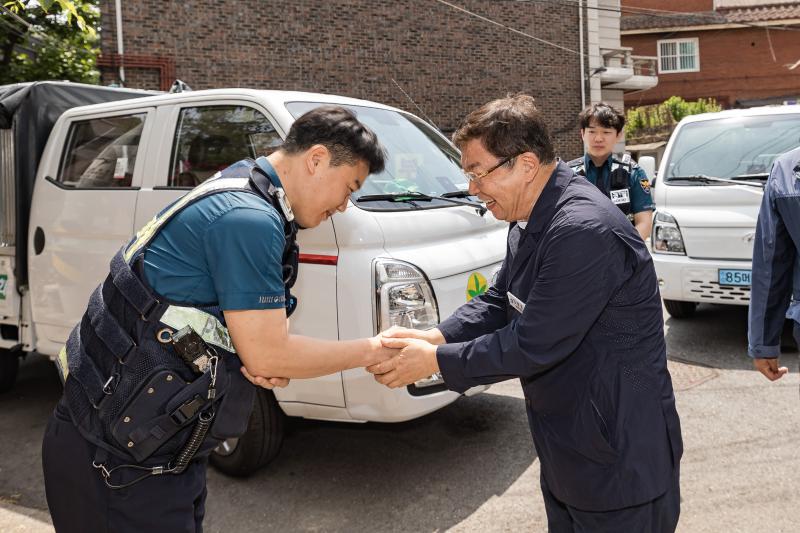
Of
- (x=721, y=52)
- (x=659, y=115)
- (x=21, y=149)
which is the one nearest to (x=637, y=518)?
(x=21, y=149)

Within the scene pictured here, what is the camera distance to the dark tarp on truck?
505 cm

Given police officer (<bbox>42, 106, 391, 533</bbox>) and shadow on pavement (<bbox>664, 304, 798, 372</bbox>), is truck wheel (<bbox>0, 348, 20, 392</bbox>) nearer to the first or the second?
police officer (<bbox>42, 106, 391, 533</bbox>)

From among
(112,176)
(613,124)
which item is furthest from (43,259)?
(613,124)

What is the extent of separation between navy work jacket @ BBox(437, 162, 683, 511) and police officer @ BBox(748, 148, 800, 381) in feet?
3.50

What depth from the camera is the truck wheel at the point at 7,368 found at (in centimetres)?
596

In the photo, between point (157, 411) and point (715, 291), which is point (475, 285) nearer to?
point (157, 411)

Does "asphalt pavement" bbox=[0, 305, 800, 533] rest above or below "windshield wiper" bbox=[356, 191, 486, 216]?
below

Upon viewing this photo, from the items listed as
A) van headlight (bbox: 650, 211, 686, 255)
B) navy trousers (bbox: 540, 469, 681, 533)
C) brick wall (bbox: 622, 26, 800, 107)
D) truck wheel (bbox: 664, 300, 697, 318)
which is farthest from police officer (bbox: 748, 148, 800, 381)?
brick wall (bbox: 622, 26, 800, 107)

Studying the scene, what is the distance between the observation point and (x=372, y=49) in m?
16.9

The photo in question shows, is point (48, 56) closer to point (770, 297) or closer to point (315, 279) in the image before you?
point (315, 279)

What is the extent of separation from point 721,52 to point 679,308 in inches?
1170

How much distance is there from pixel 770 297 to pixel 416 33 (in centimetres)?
1584

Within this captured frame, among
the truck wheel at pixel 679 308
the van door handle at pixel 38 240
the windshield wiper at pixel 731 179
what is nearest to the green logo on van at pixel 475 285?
the van door handle at pixel 38 240

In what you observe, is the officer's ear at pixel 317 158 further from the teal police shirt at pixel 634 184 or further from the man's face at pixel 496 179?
the teal police shirt at pixel 634 184
